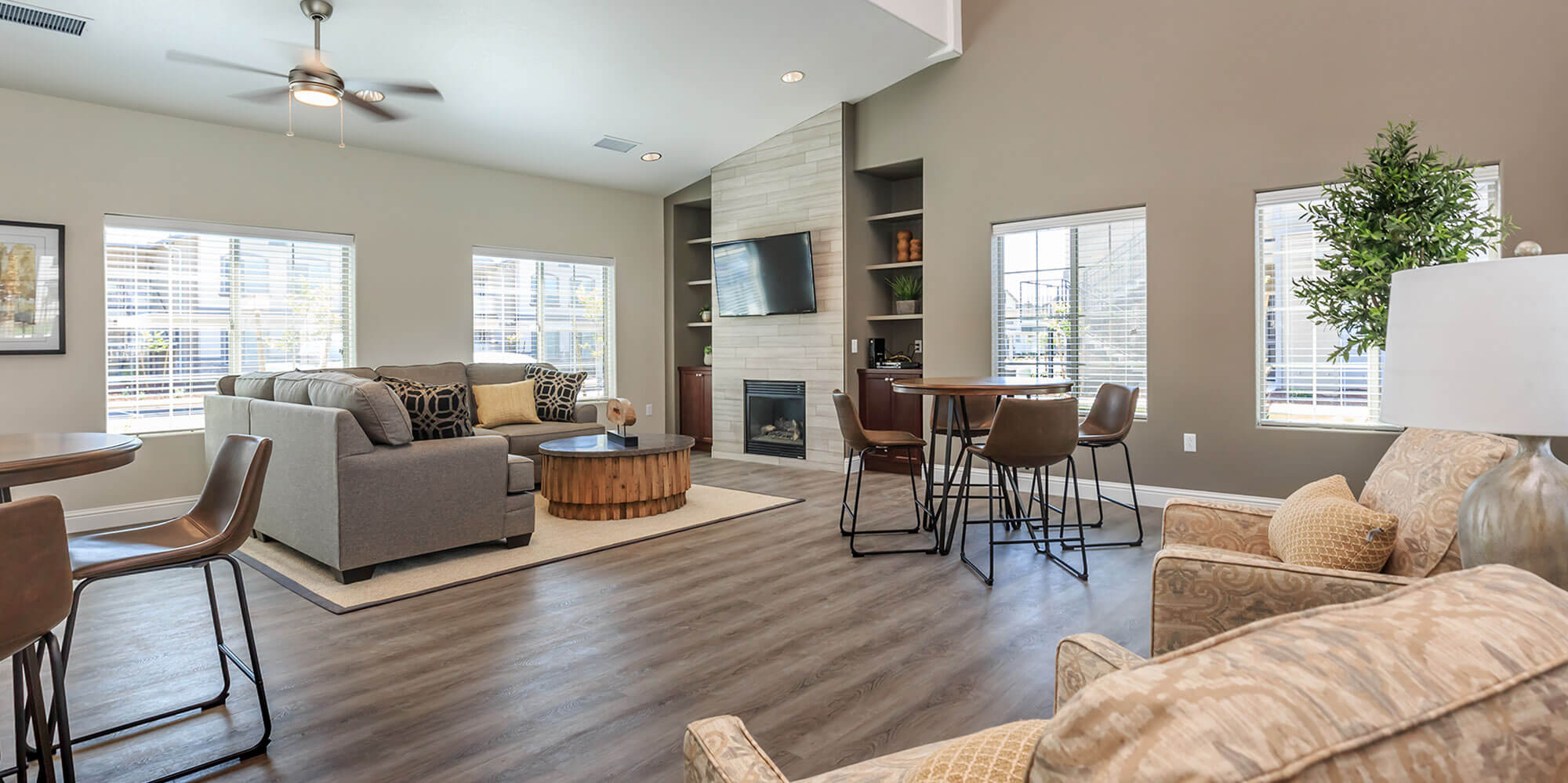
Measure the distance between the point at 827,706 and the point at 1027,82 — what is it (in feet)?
16.1

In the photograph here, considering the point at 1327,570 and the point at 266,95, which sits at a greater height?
the point at 266,95

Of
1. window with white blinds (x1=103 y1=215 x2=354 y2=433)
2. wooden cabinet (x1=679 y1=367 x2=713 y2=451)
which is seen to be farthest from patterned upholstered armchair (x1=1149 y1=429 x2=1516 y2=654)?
wooden cabinet (x1=679 y1=367 x2=713 y2=451)

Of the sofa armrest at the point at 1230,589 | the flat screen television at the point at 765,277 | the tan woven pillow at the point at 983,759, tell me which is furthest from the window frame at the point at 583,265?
the tan woven pillow at the point at 983,759

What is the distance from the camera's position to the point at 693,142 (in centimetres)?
689

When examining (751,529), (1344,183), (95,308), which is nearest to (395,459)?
(751,529)

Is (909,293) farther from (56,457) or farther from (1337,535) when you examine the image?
(56,457)

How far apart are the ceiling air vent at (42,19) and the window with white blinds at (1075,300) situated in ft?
18.3

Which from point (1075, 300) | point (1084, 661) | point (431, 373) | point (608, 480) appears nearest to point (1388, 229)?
point (1075, 300)

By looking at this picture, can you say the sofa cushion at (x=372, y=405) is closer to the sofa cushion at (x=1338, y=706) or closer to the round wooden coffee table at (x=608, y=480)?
the round wooden coffee table at (x=608, y=480)

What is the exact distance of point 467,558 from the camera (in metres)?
3.91

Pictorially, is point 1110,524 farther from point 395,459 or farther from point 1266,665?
point 1266,665

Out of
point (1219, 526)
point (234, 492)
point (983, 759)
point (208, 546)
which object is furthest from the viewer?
point (1219, 526)

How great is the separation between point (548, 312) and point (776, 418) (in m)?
2.37

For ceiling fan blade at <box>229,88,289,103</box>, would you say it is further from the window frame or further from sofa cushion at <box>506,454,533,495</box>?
sofa cushion at <box>506,454,533,495</box>
